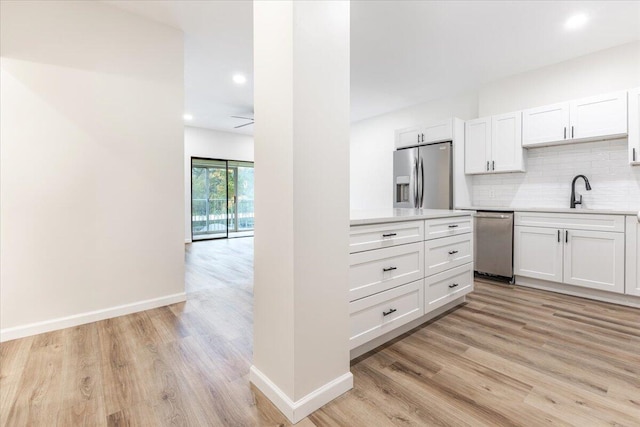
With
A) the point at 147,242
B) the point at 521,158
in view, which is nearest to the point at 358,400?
the point at 147,242

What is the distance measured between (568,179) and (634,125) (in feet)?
2.69

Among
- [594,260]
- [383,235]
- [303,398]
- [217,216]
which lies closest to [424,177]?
[594,260]

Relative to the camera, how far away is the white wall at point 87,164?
222cm

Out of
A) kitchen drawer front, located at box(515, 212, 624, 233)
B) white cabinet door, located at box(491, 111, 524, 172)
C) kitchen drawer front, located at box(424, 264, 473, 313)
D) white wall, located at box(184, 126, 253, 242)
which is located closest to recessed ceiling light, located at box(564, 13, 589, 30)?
white cabinet door, located at box(491, 111, 524, 172)

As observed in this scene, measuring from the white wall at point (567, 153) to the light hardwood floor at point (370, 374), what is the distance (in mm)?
1451

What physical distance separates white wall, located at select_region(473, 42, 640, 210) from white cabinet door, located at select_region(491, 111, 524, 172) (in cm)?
27

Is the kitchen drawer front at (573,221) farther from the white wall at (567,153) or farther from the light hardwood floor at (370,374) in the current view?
the light hardwood floor at (370,374)

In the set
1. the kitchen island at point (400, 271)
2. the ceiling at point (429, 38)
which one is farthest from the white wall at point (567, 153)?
the kitchen island at point (400, 271)

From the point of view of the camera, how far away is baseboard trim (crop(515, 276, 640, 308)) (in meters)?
2.89

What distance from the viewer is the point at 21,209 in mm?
2238

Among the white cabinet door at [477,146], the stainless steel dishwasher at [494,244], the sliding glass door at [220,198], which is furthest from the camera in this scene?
the sliding glass door at [220,198]

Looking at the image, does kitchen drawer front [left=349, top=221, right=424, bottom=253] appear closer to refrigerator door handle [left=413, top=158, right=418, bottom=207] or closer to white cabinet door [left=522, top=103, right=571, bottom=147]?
white cabinet door [left=522, top=103, right=571, bottom=147]

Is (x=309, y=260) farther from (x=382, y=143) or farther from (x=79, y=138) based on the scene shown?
(x=382, y=143)

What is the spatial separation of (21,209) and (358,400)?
2733 mm
